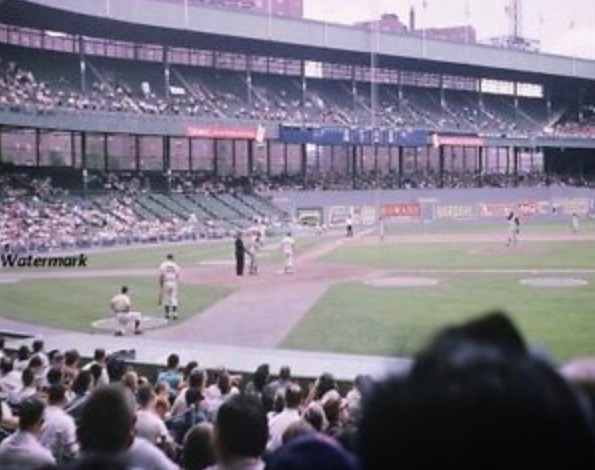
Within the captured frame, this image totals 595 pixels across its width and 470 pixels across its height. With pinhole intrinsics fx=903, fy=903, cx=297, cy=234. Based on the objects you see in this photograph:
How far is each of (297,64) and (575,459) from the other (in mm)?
80252

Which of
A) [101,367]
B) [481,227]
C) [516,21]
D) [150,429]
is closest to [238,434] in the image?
[150,429]

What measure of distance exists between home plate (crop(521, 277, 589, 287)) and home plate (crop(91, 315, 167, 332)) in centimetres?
1207

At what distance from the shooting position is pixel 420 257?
133ft

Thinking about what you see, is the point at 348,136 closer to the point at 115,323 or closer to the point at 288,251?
the point at 288,251

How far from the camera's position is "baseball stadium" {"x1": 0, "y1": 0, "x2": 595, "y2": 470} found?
7914 mm

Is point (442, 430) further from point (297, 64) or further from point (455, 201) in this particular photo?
point (297, 64)

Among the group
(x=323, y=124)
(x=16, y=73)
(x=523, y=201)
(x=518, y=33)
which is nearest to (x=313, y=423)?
(x=16, y=73)

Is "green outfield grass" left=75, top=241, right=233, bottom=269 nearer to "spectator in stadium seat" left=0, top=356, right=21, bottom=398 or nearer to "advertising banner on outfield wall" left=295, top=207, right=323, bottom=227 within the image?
"advertising banner on outfield wall" left=295, top=207, right=323, bottom=227

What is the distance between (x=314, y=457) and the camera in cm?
240

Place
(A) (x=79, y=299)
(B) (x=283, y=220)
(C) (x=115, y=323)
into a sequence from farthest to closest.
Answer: (B) (x=283, y=220) → (A) (x=79, y=299) → (C) (x=115, y=323)

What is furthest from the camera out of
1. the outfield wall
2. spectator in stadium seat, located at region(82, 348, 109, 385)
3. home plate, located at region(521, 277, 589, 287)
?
the outfield wall

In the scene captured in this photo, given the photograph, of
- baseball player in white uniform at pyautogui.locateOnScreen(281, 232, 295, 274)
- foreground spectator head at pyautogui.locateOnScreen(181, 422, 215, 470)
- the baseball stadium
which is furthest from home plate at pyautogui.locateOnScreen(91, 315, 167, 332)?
foreground spectator head at pyautogui.locateOnScreen(181, 422, 215, 470)

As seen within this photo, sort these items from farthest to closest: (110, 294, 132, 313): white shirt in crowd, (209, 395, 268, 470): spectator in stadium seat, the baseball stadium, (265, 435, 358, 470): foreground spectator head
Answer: (110, 294, 132, 313): white shirt in crowd → the baseball stadium → (209, 395, 268, 470): spectator in stadium seat → (265, 435, 358, 470): foreground spectator head

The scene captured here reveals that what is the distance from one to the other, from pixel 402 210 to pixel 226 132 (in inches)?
607
